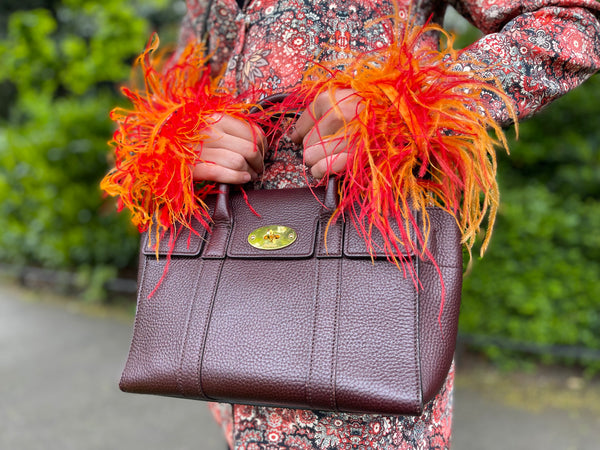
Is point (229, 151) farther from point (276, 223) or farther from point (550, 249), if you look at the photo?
point (550, 249)

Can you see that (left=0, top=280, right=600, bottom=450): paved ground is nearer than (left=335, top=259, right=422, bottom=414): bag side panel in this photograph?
No

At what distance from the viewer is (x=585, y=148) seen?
3340mm

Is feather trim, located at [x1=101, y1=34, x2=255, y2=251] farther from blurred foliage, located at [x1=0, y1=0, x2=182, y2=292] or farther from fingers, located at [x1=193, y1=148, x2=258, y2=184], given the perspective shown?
blurred foliage, located at [x1=0, y1=0, x2=182, y2=292]

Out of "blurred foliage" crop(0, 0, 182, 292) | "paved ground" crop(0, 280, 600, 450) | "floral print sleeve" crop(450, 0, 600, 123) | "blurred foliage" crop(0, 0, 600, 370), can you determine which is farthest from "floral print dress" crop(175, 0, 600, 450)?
"blurred foliage" crop(0, 0, 182, 292)

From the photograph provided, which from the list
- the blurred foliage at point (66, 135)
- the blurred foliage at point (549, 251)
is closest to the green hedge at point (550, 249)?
the blurred foliage at point (549, 251)

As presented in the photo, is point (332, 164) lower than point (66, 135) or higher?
higher

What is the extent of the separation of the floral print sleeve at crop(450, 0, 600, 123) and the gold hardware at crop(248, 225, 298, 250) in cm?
48

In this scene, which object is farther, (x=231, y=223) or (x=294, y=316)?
(x=231, y=223)

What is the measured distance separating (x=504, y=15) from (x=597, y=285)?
2.63m

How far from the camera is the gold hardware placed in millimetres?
1002

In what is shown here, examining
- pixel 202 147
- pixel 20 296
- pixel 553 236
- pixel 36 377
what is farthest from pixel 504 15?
pixel 20 296

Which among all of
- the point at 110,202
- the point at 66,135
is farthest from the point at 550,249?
the point at 66,135

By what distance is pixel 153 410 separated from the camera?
3.24 m

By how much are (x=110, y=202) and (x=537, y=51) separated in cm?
430
